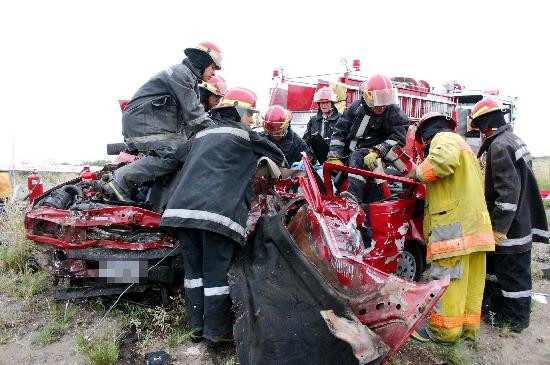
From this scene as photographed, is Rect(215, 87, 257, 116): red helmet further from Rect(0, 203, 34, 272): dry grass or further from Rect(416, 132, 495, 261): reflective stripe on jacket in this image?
Rect(0, 203, 34, 272): dry grass

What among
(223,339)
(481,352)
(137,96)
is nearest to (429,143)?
(481,352)

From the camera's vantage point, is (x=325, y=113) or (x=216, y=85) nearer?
(x=216, y=85)

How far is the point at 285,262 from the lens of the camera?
2895 millimetres

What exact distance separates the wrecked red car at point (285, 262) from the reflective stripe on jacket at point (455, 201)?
0.34 meters

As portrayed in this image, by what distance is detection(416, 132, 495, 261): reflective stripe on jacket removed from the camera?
3.54 meters

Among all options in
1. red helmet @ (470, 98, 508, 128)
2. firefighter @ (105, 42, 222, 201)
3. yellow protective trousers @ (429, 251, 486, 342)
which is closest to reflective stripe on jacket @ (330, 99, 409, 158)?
red helmet @ (470, 98, 508, 128)

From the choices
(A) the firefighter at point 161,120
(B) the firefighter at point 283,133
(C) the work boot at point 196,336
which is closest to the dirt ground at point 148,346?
(C) the work boot at point 196,336

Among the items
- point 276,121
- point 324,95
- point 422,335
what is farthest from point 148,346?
point 324,95

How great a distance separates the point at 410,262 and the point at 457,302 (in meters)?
0.93

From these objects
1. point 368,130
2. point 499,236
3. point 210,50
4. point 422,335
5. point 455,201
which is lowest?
point 422,335

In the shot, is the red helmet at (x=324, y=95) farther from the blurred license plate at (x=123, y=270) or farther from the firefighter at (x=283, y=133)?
the blurred license plate at (x=123, y=270)

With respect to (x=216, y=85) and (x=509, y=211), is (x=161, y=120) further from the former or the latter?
(x=509, y=211)

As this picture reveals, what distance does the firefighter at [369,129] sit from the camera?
4816 mm

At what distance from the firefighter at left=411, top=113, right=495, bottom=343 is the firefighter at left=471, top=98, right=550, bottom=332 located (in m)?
0.36
